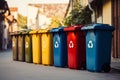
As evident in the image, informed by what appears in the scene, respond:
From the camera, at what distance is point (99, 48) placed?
12.4m

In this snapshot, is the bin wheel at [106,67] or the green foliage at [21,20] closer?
the bin wheel at [106,67]

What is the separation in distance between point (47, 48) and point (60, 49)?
137 centimetres

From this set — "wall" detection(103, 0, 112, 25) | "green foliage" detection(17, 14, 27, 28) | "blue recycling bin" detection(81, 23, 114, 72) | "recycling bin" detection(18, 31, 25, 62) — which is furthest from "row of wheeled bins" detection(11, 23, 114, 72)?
"green foliage" detection(17, 14, 27, 28)

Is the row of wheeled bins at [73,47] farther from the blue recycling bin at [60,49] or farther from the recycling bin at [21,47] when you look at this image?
the recycling bin at [21,47]

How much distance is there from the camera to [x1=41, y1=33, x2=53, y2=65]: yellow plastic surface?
1591 centimetres

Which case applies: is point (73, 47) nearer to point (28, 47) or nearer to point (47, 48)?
point (47, 48)

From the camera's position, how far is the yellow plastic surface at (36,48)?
1712cm

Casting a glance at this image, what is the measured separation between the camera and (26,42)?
18.9 meters

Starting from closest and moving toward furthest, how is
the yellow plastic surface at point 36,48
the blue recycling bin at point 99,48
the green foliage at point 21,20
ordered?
the blue recycling bin at point 99,48 < the yellow plastic surface at point 36,48 < the green foliage at point 21,20

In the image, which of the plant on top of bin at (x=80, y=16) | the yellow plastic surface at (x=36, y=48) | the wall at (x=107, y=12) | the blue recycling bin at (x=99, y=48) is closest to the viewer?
the blue recycling bin at (x=99, y=48)

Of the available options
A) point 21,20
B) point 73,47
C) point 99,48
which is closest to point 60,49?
point 73,47

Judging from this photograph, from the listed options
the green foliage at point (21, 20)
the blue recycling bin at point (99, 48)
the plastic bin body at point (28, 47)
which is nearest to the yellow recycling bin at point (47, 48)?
the plastic bin body at point (28, 47)

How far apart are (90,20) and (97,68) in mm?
15812

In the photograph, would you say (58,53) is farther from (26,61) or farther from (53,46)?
(26,61)
